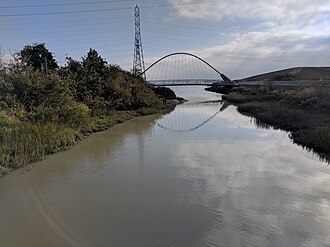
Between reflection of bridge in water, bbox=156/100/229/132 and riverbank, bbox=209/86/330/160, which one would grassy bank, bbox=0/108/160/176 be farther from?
riverbank, bbox=209/86/330/160

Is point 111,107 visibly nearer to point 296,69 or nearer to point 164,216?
point 164,216

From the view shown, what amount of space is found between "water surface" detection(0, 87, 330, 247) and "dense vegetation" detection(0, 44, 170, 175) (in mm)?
672

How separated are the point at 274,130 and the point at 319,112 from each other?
333cm

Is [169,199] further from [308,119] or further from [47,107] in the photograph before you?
[308,119]

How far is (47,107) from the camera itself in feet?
49.8

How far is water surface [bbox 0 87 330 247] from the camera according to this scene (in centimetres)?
536

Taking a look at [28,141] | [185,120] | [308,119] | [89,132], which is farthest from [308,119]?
[28,141]

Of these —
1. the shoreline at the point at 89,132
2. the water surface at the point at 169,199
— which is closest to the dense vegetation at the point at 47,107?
the shoreline at the point at 89,132

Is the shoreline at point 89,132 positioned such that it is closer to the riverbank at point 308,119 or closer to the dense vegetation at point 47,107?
the dense vegetation at point 47,107

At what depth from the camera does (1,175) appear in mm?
8844

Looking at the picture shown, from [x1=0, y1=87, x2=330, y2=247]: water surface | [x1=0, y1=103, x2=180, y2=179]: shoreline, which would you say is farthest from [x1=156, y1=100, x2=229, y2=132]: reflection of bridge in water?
[x1=0, y1=87, x2=330, y2=247]: water surface

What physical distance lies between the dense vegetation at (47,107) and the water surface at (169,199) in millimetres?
672

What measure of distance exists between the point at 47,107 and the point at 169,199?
9.75 meters

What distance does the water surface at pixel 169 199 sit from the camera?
17.6ft
